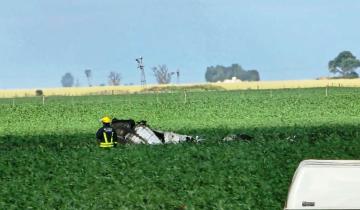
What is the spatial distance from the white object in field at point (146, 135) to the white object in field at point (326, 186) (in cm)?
2314

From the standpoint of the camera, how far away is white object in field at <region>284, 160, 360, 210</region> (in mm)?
12906

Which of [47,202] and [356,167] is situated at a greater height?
[356,167]

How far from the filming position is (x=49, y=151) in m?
31.5

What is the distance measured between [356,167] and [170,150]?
16.8 metres

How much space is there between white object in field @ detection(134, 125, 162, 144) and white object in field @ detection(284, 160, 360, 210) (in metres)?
23.1

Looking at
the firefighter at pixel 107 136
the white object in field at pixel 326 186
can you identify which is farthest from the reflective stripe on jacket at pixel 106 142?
the white object in field at pixel 326 186

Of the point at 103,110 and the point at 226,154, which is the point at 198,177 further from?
the point at 103,110

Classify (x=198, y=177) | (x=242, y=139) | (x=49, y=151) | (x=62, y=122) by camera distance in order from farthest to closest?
1. (x=62, y=122)
2. (x=242, y=139)
3. (x=49, y=151)
4. (x=198, y=177)

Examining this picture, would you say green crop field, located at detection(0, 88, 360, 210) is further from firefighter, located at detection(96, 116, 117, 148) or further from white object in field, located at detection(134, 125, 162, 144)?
white object in field, located at detection(134, 125, 162, 144)

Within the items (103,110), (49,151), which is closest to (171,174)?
(49,151)

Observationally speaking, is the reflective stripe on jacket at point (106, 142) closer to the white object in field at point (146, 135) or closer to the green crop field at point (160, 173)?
the green crop field at point (160, 173)

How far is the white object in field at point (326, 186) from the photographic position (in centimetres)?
1291

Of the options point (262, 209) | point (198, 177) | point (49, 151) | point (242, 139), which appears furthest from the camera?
point (242, 139)

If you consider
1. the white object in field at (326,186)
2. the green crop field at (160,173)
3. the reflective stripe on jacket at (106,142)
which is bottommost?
the green crop field at (160,173)
